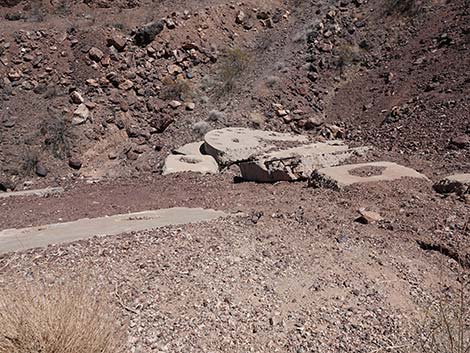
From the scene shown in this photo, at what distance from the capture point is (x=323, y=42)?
14664 millimetres

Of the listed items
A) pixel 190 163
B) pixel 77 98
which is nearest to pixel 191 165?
pixel 190 163

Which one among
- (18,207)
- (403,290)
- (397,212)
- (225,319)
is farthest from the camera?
(18,207)

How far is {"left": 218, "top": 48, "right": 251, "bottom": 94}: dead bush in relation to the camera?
1382 centimetres

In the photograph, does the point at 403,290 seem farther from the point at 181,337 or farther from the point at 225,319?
the point at 181,337

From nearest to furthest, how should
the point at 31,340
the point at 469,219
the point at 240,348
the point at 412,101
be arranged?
the point at 31,340, the point at 240,348, the point at 469,219, the point at 412,101

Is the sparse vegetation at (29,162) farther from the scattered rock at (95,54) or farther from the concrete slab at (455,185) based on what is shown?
the concrete slab at (455,185)

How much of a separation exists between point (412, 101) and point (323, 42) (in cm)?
452

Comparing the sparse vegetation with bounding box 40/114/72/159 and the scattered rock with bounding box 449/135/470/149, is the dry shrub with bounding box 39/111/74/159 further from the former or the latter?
the scattered rock with bounding box 449/135/470/149

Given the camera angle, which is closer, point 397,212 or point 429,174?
point 397,212

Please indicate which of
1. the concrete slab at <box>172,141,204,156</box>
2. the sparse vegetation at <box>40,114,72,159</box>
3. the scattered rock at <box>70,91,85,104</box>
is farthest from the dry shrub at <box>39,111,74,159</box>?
the concrete slab at <box>172,141,204,156</box>

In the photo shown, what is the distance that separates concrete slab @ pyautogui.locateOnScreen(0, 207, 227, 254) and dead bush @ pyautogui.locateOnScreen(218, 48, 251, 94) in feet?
24.1

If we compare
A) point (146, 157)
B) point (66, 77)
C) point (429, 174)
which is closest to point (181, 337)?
point (429, 174)

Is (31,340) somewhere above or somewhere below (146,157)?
above

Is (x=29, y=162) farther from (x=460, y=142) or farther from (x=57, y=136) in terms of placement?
(x=460, y=142)
